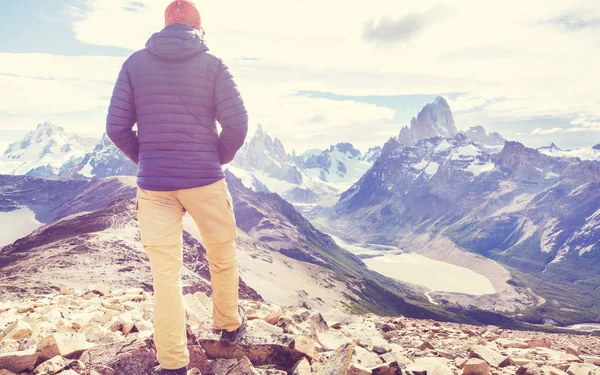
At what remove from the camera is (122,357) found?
27.8ft

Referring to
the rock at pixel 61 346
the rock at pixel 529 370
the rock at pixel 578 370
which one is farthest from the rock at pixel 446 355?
the rock at pixel 61 346

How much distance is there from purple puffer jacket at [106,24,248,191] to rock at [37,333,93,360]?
3.50 m

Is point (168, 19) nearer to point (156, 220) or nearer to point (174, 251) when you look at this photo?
point (156, 220)

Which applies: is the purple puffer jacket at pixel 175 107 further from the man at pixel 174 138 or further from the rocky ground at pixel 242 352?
the rocky ground at pixel 242 352

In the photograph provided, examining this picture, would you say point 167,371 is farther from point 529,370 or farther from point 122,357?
point 529,370

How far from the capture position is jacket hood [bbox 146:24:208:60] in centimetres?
808

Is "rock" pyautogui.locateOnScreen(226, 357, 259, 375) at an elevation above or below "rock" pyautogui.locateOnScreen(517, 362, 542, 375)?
above

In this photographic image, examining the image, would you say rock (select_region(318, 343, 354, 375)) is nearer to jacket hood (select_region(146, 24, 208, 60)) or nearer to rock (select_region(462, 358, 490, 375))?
rock (select_region(462, 358, 490, 375))

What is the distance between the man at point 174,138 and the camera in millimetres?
8047

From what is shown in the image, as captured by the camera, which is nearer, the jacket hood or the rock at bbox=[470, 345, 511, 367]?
the jacket hood

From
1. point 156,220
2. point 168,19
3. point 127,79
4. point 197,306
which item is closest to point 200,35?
point 168,19

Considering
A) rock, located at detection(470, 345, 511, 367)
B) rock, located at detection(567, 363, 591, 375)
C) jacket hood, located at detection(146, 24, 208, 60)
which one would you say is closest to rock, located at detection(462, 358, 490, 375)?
rock, located at detection(470, 345, 511, 367)

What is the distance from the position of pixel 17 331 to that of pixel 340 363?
7.72 meters

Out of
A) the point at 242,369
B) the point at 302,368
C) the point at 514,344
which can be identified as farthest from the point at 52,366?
the point at 514,344
